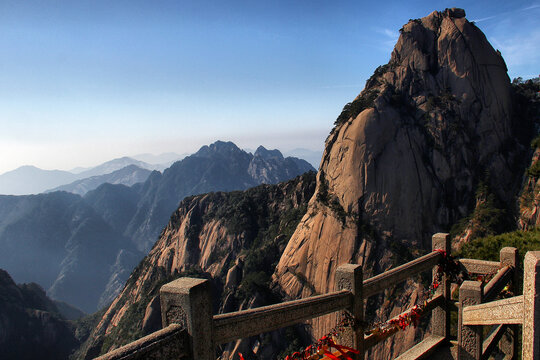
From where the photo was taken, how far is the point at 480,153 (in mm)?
42469

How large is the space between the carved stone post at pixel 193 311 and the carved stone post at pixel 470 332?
3763mm

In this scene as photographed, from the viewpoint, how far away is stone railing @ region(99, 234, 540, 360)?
2457 millimetres

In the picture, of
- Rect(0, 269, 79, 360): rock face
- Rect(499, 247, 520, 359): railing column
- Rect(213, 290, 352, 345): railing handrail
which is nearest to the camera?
Rect(213, 290, 352, 345): railing handrail

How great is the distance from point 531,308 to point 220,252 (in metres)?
62.1

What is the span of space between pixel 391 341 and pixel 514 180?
24497mm

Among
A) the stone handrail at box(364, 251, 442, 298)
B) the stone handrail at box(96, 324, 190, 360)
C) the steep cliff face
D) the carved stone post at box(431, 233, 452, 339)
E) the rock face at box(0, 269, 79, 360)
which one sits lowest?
the rock face at box(0, 269, 79, 360)

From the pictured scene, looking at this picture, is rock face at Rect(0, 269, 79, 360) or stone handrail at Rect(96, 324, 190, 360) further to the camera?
rock face at Rect(0, 269, 79, 360)

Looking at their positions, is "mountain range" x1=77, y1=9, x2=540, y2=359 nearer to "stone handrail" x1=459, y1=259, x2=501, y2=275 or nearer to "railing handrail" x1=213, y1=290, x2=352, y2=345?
"stone handrail" x1=459, y1=259, x2=501, y2=275

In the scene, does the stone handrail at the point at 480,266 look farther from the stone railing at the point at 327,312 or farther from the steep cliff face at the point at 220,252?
the steep cliff face at the point at 220,252

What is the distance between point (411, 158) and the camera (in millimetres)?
40688

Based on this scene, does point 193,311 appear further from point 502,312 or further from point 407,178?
point 407,178

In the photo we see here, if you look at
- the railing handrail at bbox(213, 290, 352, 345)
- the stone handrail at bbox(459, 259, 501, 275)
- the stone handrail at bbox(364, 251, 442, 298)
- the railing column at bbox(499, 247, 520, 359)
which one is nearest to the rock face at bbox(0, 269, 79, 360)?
the railing column at bbox(499, 247, 520, 359)

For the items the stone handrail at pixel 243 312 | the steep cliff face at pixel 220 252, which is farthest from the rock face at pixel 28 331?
the stone handrail at pixel 243 312

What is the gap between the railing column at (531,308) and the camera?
2176mm
